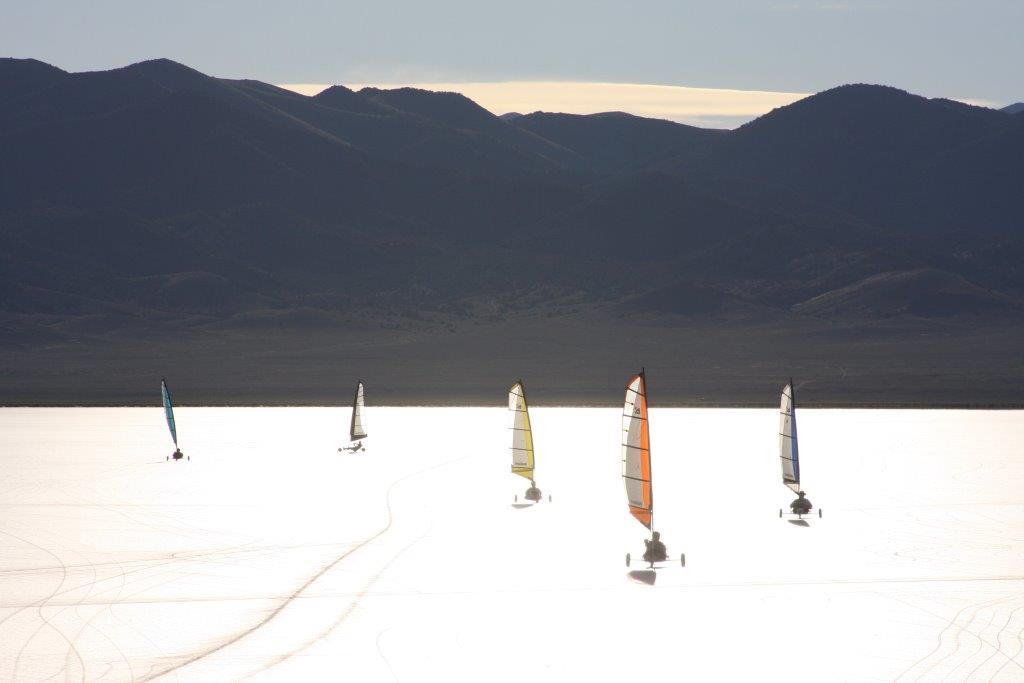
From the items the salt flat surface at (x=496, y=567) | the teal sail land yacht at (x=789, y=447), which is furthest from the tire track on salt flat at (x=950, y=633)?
the teal sail land yacht at (x=789, y=447)

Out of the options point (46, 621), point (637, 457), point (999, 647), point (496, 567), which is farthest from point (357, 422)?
point (999, 647)

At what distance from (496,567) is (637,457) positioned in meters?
3.46

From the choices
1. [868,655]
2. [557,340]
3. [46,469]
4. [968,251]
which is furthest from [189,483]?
[968,251]

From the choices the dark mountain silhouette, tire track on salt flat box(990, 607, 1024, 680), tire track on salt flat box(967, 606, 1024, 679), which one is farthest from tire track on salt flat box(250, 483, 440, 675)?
the dark mountain silhouette

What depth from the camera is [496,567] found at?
25.5 meters

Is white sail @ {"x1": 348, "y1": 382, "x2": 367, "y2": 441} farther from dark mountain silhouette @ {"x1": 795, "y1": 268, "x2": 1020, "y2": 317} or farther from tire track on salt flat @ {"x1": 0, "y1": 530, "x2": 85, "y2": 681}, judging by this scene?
dark mountain silhouette @ {"x1": 795, "y1": 268, "x2": 1020, "y2": 317}

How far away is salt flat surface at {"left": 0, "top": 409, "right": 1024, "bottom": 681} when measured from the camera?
18.9m

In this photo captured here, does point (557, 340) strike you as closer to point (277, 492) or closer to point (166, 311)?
point (166, 311)

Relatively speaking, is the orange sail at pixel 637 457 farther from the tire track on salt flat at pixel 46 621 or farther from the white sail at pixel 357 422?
the white sail at pixel 357 422

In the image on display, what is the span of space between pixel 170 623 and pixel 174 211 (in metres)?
185

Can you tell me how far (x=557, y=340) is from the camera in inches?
4619

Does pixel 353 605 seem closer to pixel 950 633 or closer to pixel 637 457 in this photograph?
pixel 637 457

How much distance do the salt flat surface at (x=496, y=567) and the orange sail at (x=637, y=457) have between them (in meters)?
1.28

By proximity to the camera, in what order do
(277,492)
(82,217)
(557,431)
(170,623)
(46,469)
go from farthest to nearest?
(82,217) < (557,431) < (46,469) < (277,492) < (170,623)
